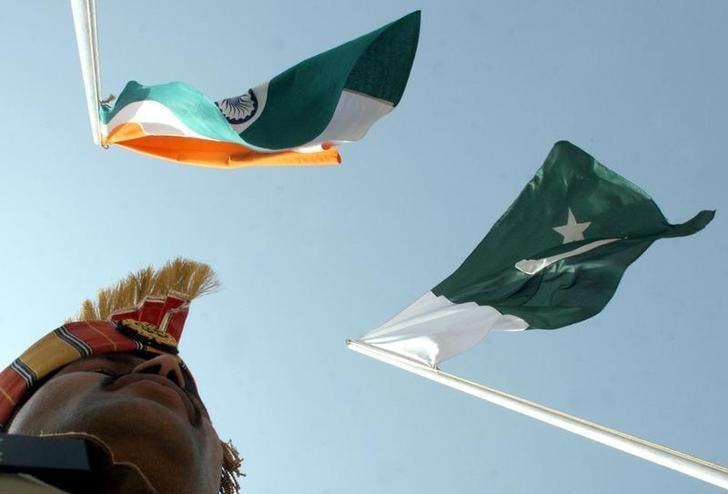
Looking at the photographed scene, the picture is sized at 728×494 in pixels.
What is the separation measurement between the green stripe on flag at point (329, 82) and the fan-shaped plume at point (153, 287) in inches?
45.0

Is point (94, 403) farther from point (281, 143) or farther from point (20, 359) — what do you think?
point (281, 143)

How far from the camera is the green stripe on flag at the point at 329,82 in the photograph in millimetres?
5746

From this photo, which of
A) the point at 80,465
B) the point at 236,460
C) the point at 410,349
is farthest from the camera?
the point at 410,349

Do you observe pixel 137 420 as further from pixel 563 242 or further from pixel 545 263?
pixel 563 242

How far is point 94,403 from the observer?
3121 mm

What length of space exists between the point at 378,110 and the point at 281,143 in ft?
2.54

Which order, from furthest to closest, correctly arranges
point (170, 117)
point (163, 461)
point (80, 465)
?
point (170, 117) → point (163, 461) → point (80, 465)

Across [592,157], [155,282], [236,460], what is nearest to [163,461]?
[236,460]

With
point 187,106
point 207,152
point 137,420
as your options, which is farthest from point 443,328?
point 137,420

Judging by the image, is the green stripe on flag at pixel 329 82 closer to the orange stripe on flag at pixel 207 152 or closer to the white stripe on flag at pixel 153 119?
the orange stripe on flag at pixel 207 152

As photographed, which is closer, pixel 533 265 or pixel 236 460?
pixel 236 460

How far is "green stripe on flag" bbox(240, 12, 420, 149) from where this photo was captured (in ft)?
18.9

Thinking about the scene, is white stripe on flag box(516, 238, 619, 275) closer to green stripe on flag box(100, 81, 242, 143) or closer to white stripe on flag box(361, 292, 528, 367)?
white stripe on flag box(361, 292, 528, 367)

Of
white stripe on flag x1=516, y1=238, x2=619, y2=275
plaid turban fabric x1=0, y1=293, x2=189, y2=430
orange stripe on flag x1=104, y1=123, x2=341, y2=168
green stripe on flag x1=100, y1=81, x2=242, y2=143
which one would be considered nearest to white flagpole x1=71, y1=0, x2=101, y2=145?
green stripe on flag x1=100, y1=81, x2=242, y2=143
